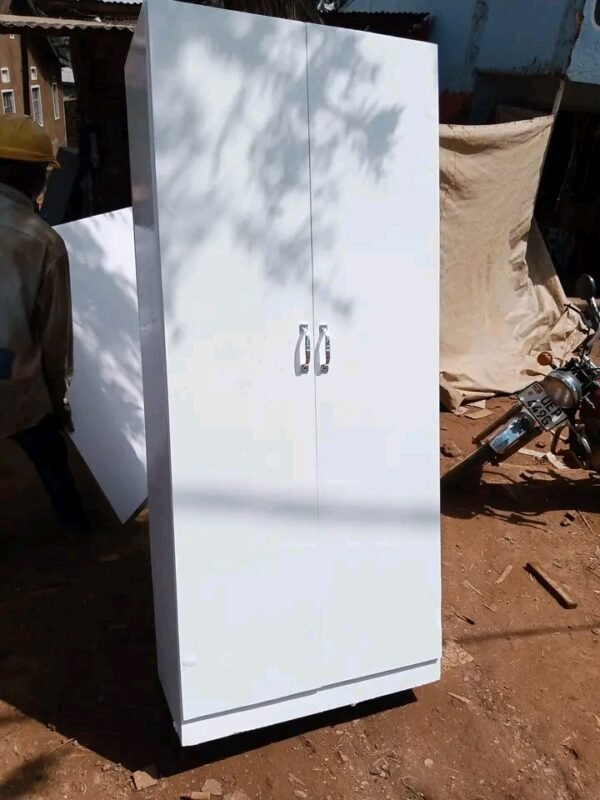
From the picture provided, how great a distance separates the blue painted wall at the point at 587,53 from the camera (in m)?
6.39

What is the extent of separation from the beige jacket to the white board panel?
0.40 m

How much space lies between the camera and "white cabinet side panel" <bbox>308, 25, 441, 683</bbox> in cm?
222

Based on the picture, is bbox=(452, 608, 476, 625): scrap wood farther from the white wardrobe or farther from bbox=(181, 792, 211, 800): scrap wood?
bbox=(181, 792, 211, 800): scrap wood

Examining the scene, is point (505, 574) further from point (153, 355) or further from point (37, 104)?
point (37, 104)

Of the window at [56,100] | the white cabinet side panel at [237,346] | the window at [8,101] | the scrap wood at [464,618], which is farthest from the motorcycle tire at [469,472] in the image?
the window at [56,100]

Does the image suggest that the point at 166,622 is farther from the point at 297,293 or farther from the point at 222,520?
the point at 297,293

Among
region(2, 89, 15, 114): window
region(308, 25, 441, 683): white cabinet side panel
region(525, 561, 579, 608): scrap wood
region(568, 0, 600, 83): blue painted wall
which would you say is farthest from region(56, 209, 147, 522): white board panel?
region(2, 89, 15, 114): window

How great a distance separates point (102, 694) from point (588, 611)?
2257 millimetres

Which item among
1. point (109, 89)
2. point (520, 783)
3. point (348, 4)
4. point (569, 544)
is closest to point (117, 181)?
point (109, 89)

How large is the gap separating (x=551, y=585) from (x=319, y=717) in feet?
4.98

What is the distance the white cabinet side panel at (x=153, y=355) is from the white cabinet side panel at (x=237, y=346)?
0.18 feet

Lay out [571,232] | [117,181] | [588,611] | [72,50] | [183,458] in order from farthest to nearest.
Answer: [571,232], [117,181], [72,50], [588,611], [183,458]

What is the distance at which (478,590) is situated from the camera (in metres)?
3.57

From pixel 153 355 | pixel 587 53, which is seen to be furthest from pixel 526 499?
pixel 587 53
